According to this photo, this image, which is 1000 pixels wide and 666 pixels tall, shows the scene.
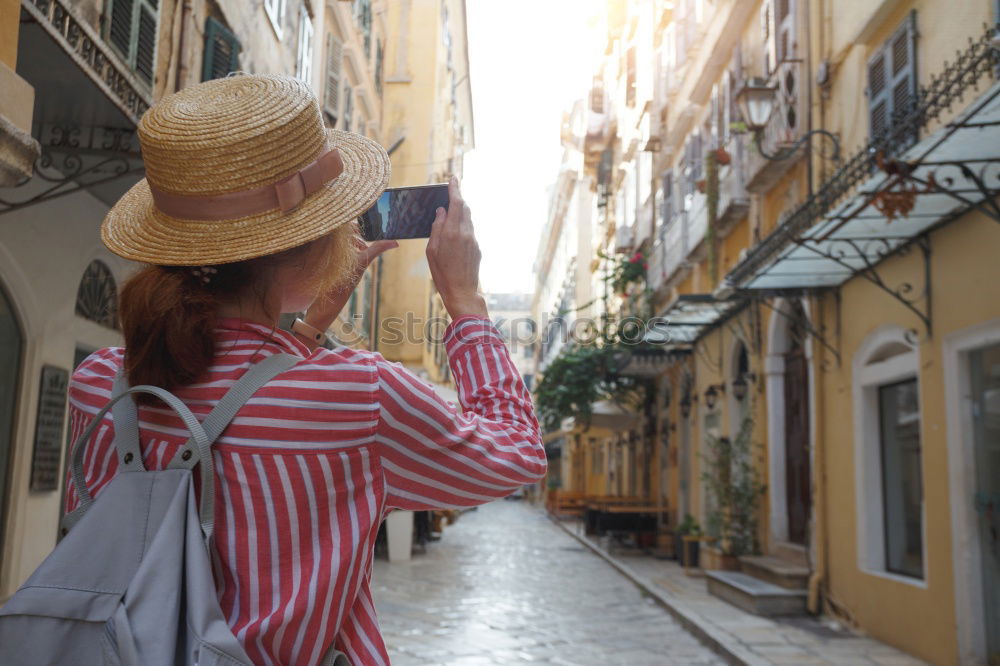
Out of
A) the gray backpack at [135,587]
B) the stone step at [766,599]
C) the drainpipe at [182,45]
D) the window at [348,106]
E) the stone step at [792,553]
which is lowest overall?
the stone step at [766,599]

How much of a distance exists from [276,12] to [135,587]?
505 inches

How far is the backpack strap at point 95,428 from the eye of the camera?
138cm

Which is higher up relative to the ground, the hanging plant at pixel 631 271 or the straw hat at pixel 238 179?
the hanging plant at pixel 631 271

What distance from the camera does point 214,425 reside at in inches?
55.6

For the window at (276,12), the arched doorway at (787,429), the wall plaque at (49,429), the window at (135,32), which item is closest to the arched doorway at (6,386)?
the wall plaque at (49,429)

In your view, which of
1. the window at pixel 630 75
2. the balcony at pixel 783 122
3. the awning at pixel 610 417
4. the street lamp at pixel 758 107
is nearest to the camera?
the street lamp at pixel 758 107

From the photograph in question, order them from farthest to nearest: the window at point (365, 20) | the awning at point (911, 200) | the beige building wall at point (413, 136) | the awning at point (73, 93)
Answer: the beige building wall at point (413, 136), the window at point (365, 20), the awning at point (911, 200), the awning at point (73, 93)

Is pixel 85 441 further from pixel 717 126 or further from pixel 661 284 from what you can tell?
pixel 661 284

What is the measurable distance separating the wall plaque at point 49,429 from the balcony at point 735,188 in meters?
9.76

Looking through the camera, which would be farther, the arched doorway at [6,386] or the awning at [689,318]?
the awning at [689,318]

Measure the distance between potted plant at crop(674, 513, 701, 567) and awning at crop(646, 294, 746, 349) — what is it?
10.9ft

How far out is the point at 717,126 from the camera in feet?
57.3

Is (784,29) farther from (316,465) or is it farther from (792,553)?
(316,465)

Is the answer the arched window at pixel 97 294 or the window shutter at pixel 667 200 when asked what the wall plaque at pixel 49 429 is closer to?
the arched window at pixel 97 294
